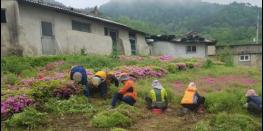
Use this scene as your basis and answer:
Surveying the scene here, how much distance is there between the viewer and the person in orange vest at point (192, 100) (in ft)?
42.9

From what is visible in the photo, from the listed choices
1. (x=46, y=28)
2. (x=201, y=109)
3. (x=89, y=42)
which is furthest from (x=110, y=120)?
(x=89, y=42)

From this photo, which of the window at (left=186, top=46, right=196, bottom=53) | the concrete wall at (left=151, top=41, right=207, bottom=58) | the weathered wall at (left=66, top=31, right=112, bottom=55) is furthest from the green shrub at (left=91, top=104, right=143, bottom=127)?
the window at (left=186, top=46, right=196, bottom=53)

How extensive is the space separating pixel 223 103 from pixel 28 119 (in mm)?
5952

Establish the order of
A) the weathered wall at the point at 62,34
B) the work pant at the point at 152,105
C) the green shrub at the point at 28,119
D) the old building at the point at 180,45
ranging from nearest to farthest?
1. the green shrub at the point at 28,119
2. the work pant at the point at 152,105
3. the weathered wall at the point at 62,34
4. the old building at the point at 180,45

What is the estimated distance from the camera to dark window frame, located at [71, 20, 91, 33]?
2770 cm

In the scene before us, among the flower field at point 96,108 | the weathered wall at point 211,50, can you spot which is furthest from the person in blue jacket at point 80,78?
the weathered wall at point 211,50

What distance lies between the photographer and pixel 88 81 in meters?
14.6

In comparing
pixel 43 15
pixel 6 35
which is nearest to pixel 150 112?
pixel 6 35

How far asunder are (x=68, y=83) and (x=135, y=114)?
2806mm

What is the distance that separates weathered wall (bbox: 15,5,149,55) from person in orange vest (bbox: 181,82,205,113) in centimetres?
1217

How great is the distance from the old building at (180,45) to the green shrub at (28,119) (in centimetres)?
2755

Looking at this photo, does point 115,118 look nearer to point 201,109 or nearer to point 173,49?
point 201,109

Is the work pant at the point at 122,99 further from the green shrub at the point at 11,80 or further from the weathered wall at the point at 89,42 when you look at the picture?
the weathered wall at the point at 89,42

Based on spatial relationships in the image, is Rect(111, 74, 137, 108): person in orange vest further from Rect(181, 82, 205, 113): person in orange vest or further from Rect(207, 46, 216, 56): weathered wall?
Rect(207, 46, 216, 56): weathered wall
